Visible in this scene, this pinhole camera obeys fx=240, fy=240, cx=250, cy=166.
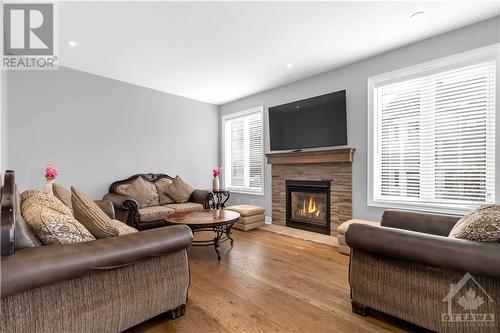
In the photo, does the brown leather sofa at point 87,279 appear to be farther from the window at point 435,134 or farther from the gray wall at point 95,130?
the window at point 435,134

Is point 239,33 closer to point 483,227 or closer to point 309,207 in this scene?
point 483,227

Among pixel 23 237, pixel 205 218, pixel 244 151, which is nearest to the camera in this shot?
pixel 23 237

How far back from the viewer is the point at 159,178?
15.6 feet

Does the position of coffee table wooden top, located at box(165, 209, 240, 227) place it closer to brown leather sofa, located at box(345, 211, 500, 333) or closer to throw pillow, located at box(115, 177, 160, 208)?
throw pillow, located at box(115, 177, 160, 208)

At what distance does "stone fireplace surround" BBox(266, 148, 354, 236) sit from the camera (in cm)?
375

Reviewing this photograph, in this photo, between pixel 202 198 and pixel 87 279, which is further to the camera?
pixel 202 198

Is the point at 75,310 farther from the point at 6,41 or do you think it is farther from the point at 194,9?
the point at 6,41

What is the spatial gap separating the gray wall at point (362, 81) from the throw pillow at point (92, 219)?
329 cm

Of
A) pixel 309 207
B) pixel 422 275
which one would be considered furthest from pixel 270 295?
pixel 309 207

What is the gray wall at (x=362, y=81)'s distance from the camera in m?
2.73

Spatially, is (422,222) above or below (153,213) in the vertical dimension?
above

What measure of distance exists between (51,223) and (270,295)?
1.73 m

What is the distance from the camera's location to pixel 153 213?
380 centimetres

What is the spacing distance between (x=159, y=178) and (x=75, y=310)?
354 cm
